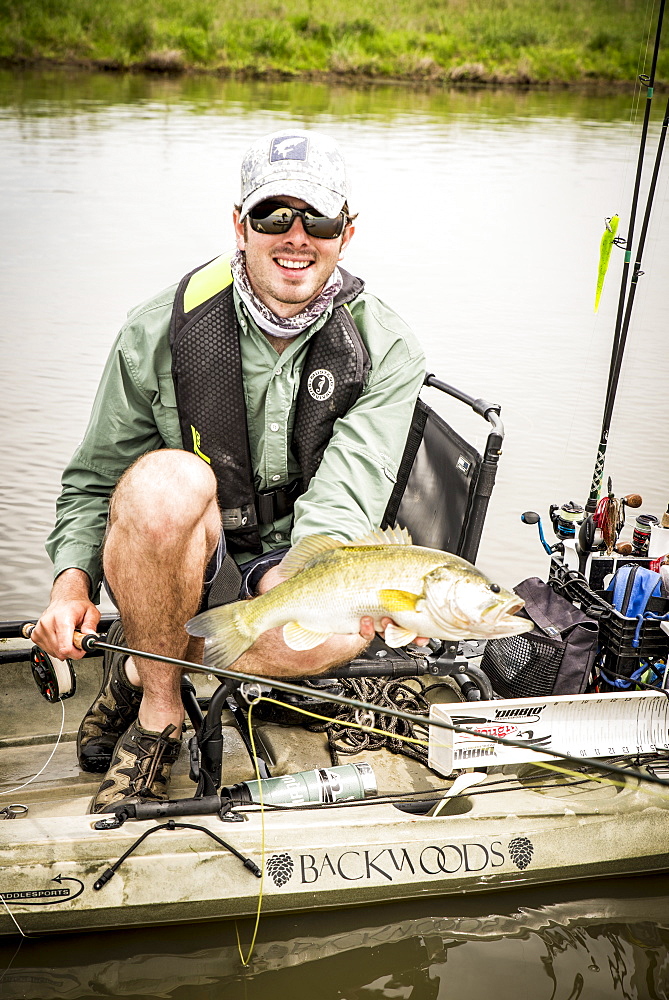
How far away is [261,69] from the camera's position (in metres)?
22.1

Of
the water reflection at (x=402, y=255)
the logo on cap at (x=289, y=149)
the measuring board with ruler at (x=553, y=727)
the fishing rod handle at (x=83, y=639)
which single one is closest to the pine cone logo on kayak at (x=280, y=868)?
the measuring board with ruler at (x=553, y=727)

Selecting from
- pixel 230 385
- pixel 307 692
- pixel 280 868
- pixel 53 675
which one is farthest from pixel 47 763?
pixel 230 385

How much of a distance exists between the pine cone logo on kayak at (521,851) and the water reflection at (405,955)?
19cm

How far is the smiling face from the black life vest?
0.33 ft

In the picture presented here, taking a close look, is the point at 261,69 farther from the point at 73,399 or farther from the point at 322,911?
the point at 322,911

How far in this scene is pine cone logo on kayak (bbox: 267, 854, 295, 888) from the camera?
240 centimetres

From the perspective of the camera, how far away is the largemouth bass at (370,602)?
6.89 ft

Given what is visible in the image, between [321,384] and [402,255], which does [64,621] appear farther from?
[402,255]

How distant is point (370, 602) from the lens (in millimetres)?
2152

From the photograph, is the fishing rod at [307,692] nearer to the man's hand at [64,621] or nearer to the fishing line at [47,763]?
the man's hand at [64,621]

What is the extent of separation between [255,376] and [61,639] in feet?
2.93

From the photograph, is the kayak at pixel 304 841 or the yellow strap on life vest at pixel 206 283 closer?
the kayak at pixel 304 841

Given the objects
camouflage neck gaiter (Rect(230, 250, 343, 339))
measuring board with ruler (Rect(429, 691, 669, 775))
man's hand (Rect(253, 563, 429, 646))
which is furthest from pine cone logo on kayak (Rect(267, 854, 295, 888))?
camouflage neck gaiter (Rect(230, 250, 343, 339))

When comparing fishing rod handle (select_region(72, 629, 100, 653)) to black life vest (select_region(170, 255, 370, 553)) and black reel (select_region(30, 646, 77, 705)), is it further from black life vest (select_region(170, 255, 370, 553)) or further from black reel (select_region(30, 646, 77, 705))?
black life vest (select_region(170, 255, 370, 553))
